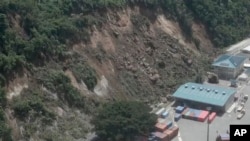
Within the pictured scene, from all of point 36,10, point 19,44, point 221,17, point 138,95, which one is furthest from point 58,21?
point 221,17

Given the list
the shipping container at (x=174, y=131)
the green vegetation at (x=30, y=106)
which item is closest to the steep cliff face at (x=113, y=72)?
the green vegetation at (x=30, y=106)

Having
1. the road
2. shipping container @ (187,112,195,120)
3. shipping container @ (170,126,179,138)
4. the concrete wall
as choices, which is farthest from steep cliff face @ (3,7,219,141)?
shipping container @ (170,126,179,138)

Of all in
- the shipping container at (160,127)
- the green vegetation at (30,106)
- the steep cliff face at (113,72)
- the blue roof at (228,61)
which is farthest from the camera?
the blue roof at (228,61)

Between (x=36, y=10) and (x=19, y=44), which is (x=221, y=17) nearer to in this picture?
(x=36, y=10)

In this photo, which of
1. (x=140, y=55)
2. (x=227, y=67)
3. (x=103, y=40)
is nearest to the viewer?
(x=103, y=40)

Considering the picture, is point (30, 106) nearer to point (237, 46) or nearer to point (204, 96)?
point (204, 96)

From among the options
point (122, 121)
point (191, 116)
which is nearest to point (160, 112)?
point (191, 116)

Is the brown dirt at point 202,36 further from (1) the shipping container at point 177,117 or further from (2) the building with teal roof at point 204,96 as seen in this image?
(1) the shipping container at point 177,117
